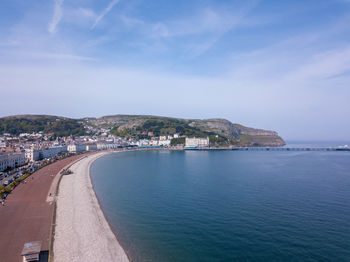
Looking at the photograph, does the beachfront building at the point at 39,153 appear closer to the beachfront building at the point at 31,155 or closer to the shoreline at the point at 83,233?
the beachfront building at the point at 31,155

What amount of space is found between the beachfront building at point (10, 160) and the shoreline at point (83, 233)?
74.8ft

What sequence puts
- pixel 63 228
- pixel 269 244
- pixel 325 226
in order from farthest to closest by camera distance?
pixel 325 226 < pixel 63 228 < pixel 269 244

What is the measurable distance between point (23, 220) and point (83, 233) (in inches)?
218

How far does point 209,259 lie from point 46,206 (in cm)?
1581

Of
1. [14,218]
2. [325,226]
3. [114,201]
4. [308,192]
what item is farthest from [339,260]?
[14,218]

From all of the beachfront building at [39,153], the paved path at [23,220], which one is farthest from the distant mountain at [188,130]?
the paved path at [23,220]

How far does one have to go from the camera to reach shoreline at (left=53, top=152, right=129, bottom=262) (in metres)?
14.4

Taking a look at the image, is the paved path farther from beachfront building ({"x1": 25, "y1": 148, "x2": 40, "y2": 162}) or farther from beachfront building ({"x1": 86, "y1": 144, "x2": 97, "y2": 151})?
beachfront building ({"x1": 86, "y1": 144, "x2": 97, "y2": 151})

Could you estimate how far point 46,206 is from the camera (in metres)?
22.9

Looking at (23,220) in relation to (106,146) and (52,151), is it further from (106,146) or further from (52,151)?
(106,146)

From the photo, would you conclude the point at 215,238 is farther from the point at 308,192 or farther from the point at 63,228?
the point at 308,192

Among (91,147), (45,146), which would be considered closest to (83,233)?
(45,146)

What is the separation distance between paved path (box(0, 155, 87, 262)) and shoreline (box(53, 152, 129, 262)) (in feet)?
3.13

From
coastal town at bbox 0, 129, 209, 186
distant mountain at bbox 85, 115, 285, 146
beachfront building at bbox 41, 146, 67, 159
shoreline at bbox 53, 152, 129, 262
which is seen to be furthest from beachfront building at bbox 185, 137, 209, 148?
shoreline at bbox 53, 152, 129, 262
